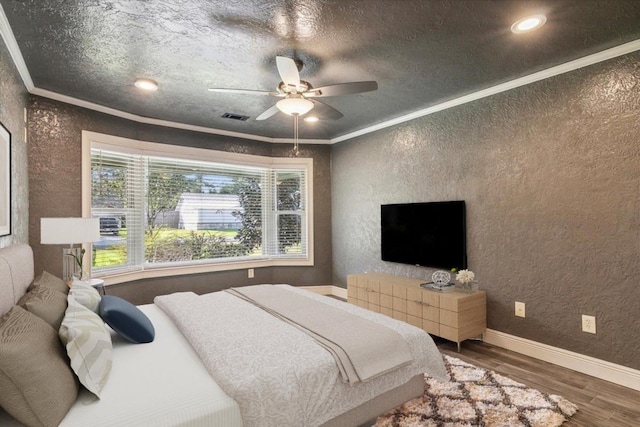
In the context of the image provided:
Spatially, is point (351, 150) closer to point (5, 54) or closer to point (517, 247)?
point (517, 247)

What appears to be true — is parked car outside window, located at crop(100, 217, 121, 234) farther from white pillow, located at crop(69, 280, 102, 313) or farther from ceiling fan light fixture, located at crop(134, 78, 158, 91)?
white pillow, located at crop(69, 280, 102, 313)

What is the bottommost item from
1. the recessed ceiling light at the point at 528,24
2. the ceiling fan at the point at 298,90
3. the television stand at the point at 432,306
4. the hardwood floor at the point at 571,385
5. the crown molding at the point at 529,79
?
the hardwood floor at the point at 571,385

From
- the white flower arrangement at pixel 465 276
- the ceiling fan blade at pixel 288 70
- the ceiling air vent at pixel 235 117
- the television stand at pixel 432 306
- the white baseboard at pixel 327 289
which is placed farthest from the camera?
the white baseboard at pixel 327 289

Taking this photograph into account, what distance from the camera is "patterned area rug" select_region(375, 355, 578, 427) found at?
2068 mm

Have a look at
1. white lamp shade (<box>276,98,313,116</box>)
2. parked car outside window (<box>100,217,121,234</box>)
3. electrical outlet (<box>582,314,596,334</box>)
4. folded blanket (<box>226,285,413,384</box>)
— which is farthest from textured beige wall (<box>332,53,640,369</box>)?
parked car outside window (<box>100,217,121,234</box>)

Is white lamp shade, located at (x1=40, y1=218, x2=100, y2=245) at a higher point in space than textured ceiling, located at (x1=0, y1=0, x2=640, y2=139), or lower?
lower

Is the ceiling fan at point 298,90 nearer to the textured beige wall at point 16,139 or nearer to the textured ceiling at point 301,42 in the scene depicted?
the textured ceiling at point 301,42

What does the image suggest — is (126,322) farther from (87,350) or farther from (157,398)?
(157,398)

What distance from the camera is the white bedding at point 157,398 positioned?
126 cm

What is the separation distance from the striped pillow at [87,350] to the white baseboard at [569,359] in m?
3.27

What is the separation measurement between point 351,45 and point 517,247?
235 cm

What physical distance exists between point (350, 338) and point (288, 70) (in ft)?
5.81

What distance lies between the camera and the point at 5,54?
2.36m

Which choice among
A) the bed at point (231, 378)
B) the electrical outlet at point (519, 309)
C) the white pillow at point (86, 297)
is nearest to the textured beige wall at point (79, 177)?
the bed at point (231, 378)
